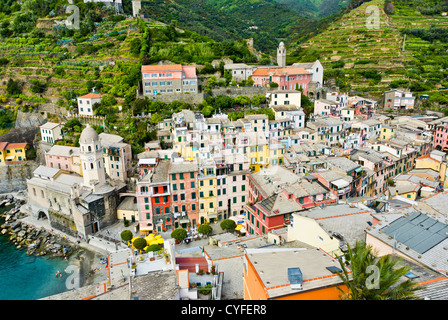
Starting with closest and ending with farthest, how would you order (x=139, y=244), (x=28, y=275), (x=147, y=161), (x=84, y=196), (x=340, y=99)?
(x=139, y=244) < (x=28, y=275) < (x=84, y=196) < (x=147, y=161) < (x=340, y=99)

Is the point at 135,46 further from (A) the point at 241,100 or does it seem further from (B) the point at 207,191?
(B) the point at 207,191

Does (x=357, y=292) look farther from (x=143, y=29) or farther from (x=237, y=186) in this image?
(x=143, y=29)

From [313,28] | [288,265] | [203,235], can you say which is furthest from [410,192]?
[313,28]

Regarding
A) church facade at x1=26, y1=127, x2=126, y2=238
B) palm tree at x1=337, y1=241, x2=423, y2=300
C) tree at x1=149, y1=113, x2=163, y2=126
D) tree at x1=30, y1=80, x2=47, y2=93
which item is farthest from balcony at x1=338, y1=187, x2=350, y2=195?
tree at x1=30, y1=80, x2=47, y2=93

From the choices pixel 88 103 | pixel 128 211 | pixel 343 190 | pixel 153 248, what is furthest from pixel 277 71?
pixel 153 248

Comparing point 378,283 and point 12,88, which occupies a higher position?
point 12,88

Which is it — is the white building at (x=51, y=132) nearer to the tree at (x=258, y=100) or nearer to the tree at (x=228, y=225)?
the tree at (x=258, y=100)

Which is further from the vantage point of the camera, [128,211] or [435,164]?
[435,164]

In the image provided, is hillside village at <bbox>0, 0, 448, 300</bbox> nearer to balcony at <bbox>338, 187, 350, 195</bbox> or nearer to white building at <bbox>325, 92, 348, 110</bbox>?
balcony at <bbox>338, 187, 350, 195</bbox>

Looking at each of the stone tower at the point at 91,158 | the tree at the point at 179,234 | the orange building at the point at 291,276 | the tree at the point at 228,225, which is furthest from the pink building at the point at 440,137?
the stone tower at the point at 91,158
